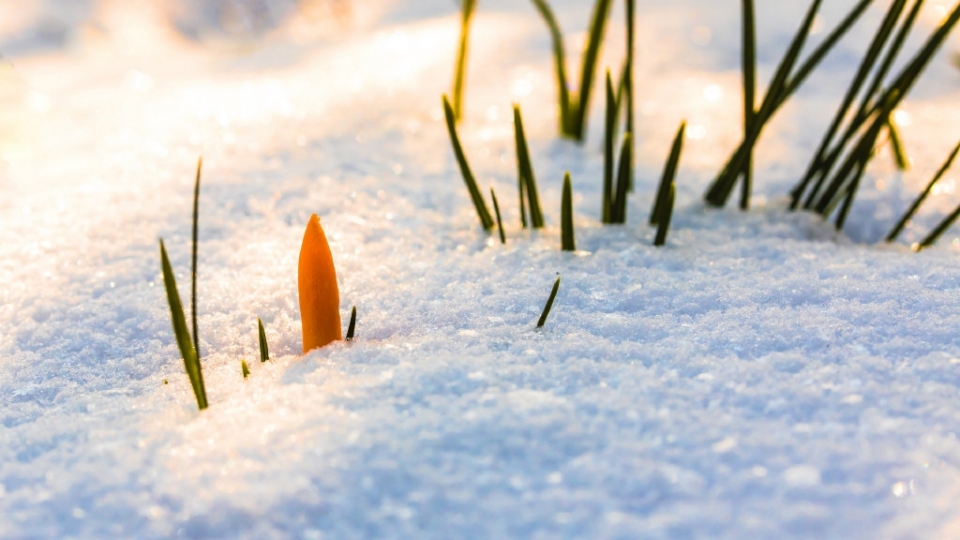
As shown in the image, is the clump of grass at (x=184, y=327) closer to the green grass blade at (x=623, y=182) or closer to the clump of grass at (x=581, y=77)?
the green grass blade at (x=623, y=182)

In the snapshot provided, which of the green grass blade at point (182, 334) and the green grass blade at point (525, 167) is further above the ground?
the green grass blade at point (525, 167)

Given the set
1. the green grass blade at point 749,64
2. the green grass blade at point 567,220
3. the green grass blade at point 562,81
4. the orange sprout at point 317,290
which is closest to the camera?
the orange sprout at point 317,290

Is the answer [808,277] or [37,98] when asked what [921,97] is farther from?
[37,98]

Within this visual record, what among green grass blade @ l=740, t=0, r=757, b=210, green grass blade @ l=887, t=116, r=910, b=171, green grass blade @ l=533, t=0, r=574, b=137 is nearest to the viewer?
green grass blade @ l=740, t=0, r=757, b=210

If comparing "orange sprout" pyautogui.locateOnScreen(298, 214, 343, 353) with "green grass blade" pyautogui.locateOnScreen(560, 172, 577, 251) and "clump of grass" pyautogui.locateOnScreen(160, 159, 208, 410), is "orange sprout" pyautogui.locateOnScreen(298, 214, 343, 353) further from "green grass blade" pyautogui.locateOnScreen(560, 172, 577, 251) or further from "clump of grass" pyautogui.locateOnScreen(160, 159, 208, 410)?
"green grass blade" pyautogui.locateOnScreen(560, 172, 577, 251)

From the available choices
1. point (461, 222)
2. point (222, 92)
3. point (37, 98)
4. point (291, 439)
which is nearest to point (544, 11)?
point (461, 222)

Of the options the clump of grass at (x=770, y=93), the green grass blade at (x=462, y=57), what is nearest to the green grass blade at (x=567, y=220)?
the clump of grass at (x=770, y=93)

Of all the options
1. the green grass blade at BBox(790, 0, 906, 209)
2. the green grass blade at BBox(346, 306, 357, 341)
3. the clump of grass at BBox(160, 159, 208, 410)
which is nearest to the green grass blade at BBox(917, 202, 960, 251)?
the green grass blade at BBox(790, 0, 906, 209)
